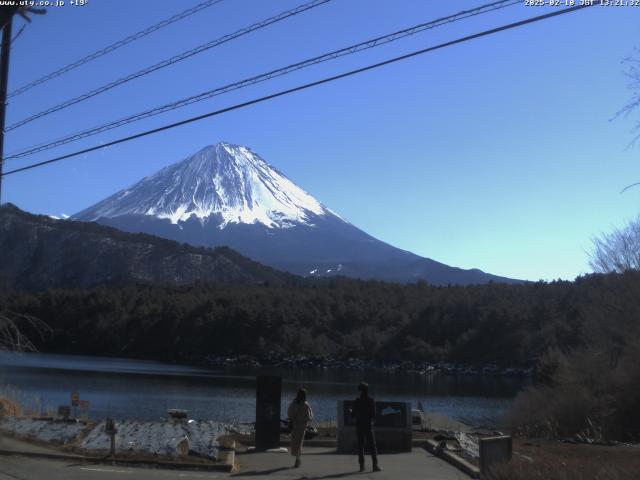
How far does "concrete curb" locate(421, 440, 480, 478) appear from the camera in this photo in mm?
13197

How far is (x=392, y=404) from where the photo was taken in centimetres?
1588

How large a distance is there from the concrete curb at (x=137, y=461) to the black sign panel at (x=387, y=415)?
2.62m

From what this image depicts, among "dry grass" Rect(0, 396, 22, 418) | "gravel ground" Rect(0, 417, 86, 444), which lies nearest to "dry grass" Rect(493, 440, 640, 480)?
"gravel ground" Rect(0, 417, 86, 444)

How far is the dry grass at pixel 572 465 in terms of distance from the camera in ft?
32.8

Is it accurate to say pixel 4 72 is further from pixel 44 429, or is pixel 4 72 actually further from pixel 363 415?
pixel 363 415

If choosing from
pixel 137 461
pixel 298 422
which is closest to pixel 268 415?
pixel 298 422

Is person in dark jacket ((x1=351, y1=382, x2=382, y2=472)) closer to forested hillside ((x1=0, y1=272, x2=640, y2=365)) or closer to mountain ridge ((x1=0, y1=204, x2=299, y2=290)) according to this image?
forested hillside ((x1=0, y1=272, x2=640, y2=365))

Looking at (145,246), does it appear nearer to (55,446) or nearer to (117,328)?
(117,328)

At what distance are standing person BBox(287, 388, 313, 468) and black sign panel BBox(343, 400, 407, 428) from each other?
5.63 ft

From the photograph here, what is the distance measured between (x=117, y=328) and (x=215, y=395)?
80.5 meters

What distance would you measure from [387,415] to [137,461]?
4.92 metres

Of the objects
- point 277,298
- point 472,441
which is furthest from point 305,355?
point 472,441

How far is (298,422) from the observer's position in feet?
45.8

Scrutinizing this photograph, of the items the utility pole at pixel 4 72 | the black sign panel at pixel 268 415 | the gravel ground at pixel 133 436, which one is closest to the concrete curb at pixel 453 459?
the black sign panel at pixel 268 415
